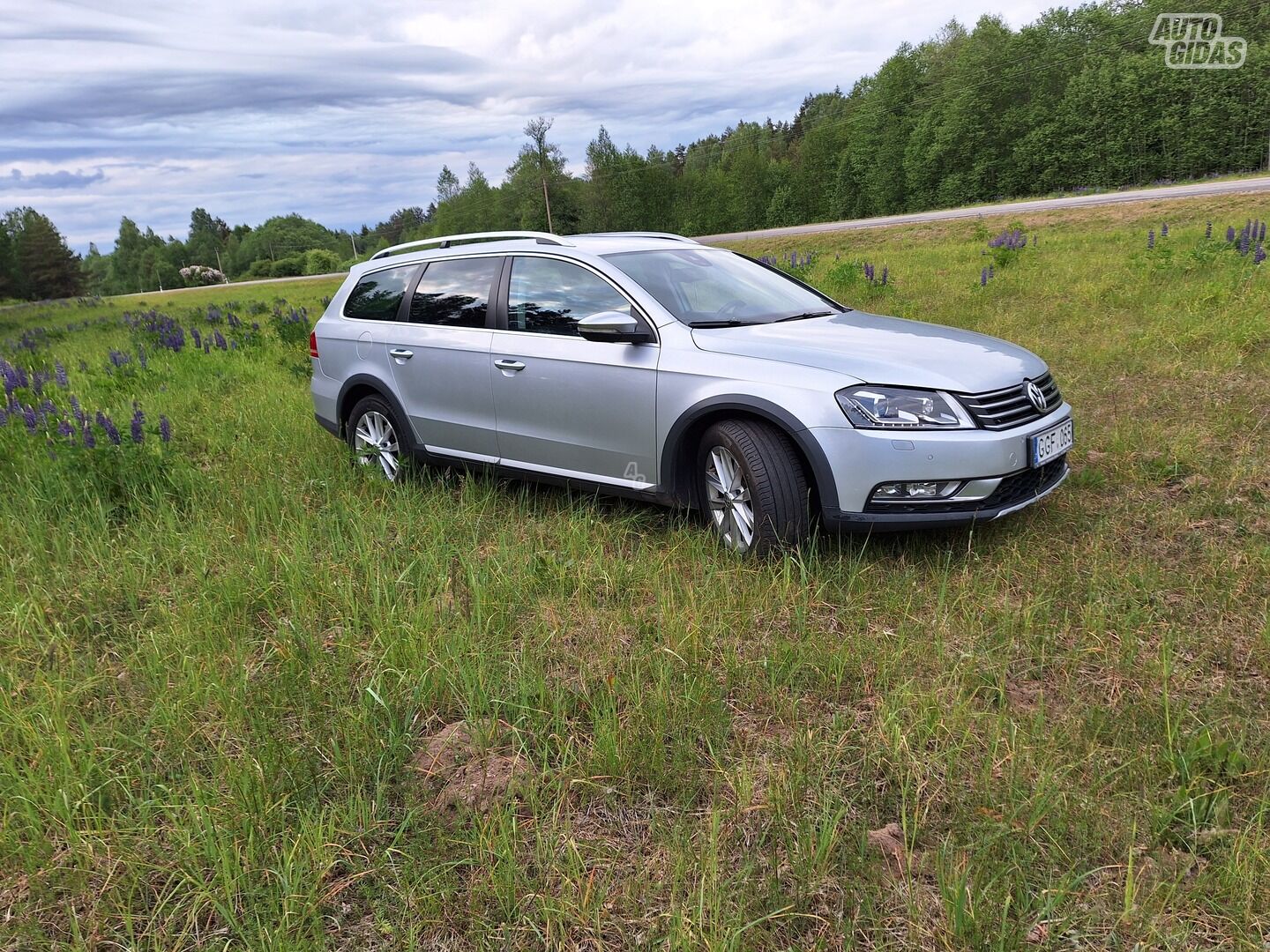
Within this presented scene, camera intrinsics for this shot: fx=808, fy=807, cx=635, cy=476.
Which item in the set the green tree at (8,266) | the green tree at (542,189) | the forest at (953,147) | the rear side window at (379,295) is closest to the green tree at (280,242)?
the forest at (953,147)

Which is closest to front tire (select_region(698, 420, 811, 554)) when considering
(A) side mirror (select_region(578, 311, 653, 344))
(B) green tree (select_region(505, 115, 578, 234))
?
(A) side mirror (select_region(578, 311, 653, 344))

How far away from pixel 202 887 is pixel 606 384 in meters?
2.69

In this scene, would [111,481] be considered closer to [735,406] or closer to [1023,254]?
[735,406]

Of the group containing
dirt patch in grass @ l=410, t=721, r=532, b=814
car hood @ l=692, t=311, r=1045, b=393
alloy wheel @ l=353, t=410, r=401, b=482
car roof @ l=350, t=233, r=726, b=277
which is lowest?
dirt patch in grass @ l=410, t=721, r=532, b=814

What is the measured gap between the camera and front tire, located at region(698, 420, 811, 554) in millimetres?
3469

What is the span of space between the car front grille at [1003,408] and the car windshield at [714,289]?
120 centimetres

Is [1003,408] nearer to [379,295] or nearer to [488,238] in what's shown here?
[488,238]

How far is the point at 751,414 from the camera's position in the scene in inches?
143

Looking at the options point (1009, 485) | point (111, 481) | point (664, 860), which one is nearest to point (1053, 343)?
point (1009, 485)

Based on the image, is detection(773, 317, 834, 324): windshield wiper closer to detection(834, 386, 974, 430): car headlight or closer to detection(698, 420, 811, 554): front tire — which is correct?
detection(698, 420, 811, 554): front tire

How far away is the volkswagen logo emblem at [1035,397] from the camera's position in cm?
359

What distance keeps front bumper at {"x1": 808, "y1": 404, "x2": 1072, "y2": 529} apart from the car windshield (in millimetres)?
1058

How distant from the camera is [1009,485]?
136 inches

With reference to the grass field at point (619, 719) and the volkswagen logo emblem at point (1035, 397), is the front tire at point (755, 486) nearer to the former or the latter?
the grass field at point (619, 719)
